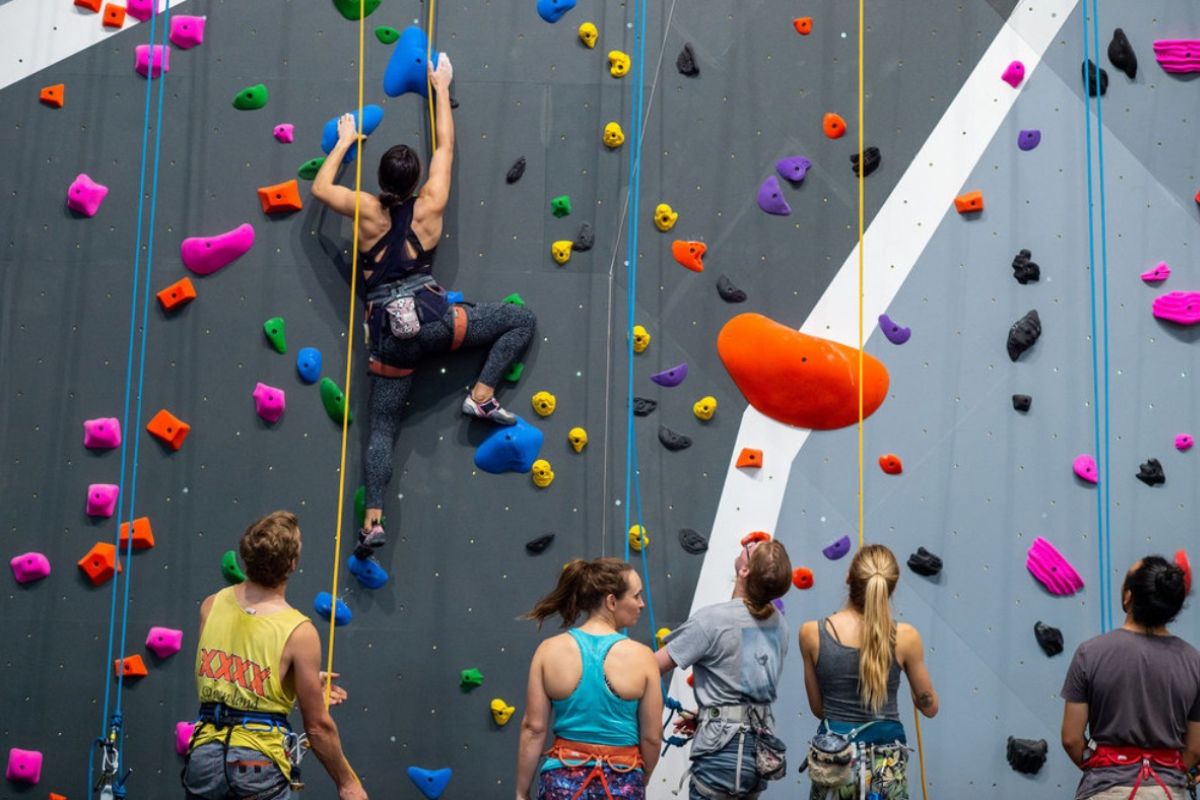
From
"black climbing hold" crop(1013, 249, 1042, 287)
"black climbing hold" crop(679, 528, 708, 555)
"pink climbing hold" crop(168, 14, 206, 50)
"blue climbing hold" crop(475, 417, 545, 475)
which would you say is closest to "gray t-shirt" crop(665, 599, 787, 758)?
"black climbing hold" crop(679, 528, 708, 555)

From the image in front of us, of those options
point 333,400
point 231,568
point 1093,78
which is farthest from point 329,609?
point 1093,78

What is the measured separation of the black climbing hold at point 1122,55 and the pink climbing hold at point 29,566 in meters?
3.81

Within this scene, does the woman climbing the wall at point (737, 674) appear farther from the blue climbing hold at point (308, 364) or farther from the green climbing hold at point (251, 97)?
the green climbing hold at point (251, 97)

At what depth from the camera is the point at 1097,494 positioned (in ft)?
15.5

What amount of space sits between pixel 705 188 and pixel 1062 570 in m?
1.68

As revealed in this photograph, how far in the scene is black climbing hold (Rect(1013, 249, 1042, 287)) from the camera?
15.6ft

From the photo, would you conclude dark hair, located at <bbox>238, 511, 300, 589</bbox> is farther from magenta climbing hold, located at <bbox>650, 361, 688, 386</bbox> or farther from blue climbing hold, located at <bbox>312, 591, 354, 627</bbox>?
magenta climbing hold, located at <bbox>650, 361, 688, 386</bbox>

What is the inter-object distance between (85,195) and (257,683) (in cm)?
219

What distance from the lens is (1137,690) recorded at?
3.23 metres

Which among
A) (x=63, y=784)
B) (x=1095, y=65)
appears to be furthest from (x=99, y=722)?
(x=1095, y=65)

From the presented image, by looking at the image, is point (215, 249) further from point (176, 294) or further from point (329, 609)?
point (329, 609)

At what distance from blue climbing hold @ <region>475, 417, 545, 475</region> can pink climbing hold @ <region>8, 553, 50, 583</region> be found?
1.40 m

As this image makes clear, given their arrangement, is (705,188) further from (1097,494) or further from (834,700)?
(834,700)

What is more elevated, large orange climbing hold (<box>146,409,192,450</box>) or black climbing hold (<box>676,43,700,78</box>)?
black climbing hold (<box>676,43,700,78</box>)
